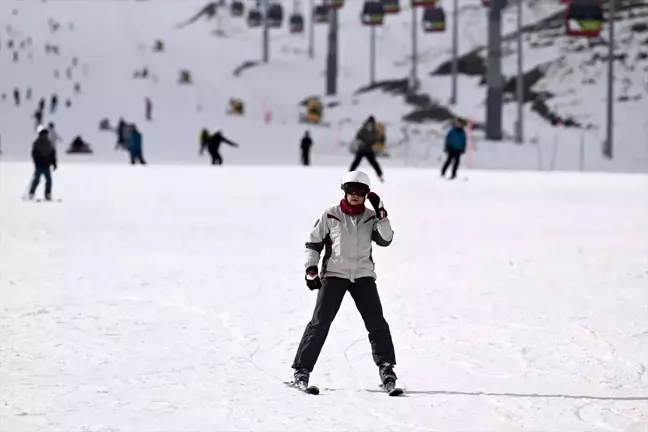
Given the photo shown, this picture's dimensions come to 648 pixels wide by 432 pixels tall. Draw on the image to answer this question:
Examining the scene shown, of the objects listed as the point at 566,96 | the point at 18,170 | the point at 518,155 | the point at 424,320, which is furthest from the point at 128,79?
the point at 424,320

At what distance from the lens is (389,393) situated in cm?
673

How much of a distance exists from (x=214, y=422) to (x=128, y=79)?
5890 centimetres

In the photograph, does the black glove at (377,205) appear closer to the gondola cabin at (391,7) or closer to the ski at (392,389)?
the ski at (392,389)

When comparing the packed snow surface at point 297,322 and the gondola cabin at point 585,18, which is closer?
the packed snow surface at point 297,322

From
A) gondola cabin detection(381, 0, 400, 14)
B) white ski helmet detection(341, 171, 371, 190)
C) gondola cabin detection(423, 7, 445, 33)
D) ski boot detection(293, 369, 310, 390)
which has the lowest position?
ski boot detection(293, 369, 310, 390)

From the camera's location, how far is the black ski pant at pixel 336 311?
262 inches

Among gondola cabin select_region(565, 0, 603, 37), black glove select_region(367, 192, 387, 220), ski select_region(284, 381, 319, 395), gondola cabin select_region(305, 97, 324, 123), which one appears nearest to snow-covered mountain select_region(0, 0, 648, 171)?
gondola cabin select_region(305, 97, 324, 123)

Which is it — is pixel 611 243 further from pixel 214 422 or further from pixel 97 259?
pixel 214 422

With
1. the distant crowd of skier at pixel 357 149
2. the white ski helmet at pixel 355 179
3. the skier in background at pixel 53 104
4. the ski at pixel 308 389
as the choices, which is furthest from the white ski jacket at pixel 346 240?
the skier in background at pixel 53 104

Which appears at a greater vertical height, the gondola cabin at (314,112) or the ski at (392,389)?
the gondola cabin at (314,112)

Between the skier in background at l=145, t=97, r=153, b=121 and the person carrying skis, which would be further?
the skier in background at l=145, t=97, r=153, b=121

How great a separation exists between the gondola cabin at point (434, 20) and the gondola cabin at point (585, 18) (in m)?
11.7

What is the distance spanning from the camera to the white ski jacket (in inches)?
255

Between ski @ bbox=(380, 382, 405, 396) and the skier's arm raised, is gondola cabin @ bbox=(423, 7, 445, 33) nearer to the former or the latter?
ski @ bbox=(380, 382, 405, 396)
